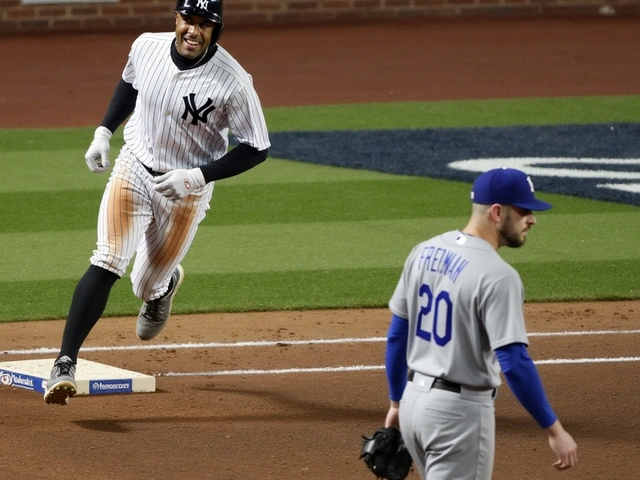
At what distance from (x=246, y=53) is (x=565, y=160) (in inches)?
380

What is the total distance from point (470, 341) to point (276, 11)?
71.1ft

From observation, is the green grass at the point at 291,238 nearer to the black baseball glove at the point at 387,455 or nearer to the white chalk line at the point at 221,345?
the white chalk line at the point at 221,345

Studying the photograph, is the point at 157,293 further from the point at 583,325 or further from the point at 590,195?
the point at 590,195

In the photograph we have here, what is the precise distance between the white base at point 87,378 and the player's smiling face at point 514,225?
298 cm

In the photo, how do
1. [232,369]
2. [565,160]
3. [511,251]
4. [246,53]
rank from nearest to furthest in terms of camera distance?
1. [232,369]
2. [511,251]
3. [565,160]
4. [246,53]

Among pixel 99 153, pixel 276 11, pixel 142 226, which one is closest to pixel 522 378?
pixel 142 226

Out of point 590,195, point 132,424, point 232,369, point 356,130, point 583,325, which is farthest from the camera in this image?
point 356,130

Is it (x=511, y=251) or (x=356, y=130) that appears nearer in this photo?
(x=511, y=251)

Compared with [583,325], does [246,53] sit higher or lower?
higher

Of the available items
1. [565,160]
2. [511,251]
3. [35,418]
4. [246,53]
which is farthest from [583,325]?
[246,53]

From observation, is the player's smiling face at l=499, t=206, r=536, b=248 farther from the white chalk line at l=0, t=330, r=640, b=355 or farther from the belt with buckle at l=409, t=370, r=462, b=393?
the white chalk line at l=0, t=330, r=640, b=355

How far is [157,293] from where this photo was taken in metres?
6.78

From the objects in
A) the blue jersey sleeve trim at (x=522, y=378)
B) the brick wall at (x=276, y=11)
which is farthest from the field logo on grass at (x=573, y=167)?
the brick wall at (x=276, y=11)

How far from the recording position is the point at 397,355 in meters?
4.16
